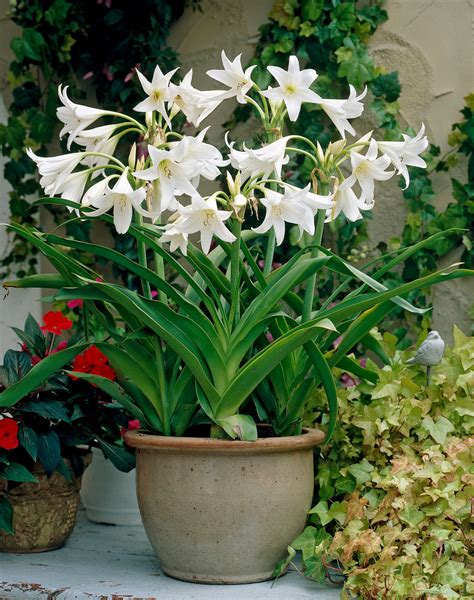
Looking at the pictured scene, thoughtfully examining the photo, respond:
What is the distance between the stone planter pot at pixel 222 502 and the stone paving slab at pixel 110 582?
45mm

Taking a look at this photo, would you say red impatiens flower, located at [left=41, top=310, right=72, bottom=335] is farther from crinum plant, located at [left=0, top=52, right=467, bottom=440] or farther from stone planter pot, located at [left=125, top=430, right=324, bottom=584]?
stone planter pot, located at [left=125, top=430, right=324, bottom=584]

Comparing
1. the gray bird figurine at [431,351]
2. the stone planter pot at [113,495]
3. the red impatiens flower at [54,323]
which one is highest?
the red impatiens flower at [54,323]

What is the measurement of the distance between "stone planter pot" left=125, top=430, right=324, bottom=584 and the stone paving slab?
45 mm

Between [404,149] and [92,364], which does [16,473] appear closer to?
[92,364]

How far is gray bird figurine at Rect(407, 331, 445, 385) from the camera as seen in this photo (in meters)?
1.73

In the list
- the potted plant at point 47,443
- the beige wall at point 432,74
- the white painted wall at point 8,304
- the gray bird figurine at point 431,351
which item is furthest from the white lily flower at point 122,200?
the white painted wall at point 8,304

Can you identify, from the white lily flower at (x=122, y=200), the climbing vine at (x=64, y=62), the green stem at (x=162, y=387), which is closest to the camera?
the white lily flower at (x=122, y=200)

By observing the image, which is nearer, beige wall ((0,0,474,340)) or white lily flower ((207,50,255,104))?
white lily flower ((207,50,255,104))

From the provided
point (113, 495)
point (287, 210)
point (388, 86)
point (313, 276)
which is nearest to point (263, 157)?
point (287, 210)

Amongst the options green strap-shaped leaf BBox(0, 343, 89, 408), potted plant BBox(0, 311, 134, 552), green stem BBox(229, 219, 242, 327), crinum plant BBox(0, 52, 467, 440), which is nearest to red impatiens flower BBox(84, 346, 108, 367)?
potted plant BBox(0, 311, 134, 552)

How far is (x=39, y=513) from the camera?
6.12ft

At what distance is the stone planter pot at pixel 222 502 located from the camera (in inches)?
62.6

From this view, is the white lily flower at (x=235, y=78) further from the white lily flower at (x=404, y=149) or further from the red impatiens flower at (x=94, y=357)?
the red impatiens flower at (x=94, y=357)

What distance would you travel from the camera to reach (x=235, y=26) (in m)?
2.88
